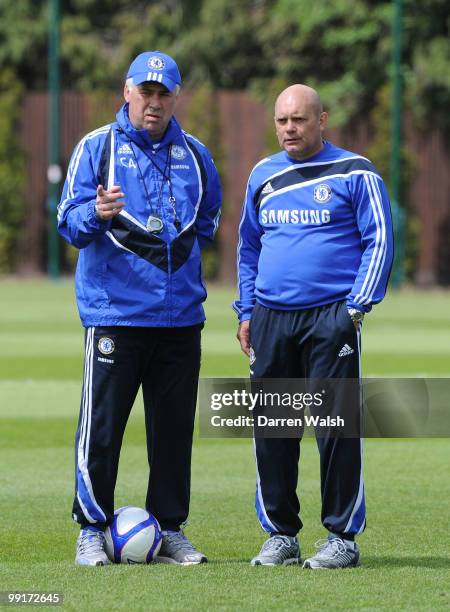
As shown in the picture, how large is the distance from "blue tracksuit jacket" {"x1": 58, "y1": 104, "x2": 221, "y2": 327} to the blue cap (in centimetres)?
19

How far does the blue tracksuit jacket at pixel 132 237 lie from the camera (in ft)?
22.2

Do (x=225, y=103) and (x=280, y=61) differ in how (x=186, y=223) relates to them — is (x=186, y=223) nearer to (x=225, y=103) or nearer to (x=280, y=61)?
(x=225, y=103)

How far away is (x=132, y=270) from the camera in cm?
677

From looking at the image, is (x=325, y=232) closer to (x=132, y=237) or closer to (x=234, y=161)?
(x=132, y=237)

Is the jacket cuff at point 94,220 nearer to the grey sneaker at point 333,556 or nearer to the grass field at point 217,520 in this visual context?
the grass field at point 217,520

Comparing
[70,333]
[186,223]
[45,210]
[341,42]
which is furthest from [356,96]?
A: [186,223]

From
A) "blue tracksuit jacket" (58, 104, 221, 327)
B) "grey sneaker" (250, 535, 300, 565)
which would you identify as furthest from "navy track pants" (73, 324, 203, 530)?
"grey sneaker" (250, 535, 300, 565)

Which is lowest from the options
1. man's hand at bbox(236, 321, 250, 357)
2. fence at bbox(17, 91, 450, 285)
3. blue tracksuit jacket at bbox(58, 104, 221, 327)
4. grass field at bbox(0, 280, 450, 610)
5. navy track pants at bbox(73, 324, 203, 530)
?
grass field at bbox(0, 280, 450, 610)

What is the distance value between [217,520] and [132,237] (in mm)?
2004

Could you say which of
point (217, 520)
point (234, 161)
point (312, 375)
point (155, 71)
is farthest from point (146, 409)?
point (234, 161)

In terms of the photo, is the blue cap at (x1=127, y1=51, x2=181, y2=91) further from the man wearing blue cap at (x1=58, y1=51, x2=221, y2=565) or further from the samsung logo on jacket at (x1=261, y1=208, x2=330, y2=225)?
the samsung logo on jacket at (x1=261, y1=208, x2=330, y2=225)

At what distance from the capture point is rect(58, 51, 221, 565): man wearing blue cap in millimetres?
6754

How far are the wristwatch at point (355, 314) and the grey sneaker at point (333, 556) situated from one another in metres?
0.97

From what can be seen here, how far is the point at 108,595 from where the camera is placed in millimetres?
6086
